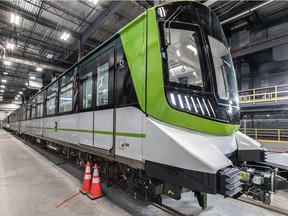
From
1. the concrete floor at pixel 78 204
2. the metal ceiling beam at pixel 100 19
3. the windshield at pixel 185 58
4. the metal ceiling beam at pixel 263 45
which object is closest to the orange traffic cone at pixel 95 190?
the concrete floor at pixel 78 204

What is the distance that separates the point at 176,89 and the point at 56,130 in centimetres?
473

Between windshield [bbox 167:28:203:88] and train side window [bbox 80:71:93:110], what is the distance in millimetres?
2015

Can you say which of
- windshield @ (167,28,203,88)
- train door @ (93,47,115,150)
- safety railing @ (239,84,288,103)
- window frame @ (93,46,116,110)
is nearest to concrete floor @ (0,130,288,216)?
train door @ (93,47,115,150)

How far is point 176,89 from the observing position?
2.03 meters

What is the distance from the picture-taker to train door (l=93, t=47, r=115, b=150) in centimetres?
284

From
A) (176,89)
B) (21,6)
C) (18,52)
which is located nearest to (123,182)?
(176,89)

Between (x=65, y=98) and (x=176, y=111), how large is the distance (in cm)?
401

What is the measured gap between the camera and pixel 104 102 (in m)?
3.04

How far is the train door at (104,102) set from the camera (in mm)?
2842

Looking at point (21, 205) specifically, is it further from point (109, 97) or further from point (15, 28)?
point (15, 28)

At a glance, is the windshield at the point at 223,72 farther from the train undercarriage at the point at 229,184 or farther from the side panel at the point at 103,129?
the side panel at the point at 103,129

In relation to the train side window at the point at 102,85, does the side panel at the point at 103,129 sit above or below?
below

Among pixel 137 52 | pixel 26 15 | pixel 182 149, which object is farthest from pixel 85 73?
pixel 26 15

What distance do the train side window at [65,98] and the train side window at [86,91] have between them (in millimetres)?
778
